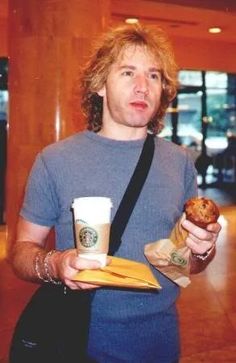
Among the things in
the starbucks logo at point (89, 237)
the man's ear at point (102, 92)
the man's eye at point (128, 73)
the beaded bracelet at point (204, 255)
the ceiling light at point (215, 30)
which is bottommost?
the beaded bracelet at point (204, 255)

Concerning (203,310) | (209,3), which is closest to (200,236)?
(203,310)

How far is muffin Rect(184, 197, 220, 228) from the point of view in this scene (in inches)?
61.5

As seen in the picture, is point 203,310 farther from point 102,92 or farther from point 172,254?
point 172,254

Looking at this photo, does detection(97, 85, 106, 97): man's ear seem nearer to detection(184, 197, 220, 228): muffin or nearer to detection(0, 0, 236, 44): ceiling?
detection(184, 197, 220, 228): muffin

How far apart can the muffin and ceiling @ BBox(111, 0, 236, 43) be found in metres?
6.86

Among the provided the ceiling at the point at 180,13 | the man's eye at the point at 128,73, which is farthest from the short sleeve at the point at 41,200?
the ceiling at the point at 180,13

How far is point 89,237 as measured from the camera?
1.39 metres

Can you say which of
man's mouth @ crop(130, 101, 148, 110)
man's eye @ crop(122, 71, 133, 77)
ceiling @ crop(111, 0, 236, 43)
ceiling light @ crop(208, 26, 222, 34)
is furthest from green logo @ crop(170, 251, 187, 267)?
ceiling light @ crop(208, 26, 222, 34)

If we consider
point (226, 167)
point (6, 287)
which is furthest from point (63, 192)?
point (226, 167)

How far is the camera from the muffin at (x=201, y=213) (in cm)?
156

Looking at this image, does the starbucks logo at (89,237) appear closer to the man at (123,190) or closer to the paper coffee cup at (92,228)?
the paper coffee cup at (92,228)

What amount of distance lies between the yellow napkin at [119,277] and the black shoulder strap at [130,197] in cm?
19

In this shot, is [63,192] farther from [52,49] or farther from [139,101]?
[52,49]

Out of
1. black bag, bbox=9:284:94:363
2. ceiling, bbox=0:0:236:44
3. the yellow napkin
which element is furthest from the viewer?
ceiling, bbox=0:0:236:44
